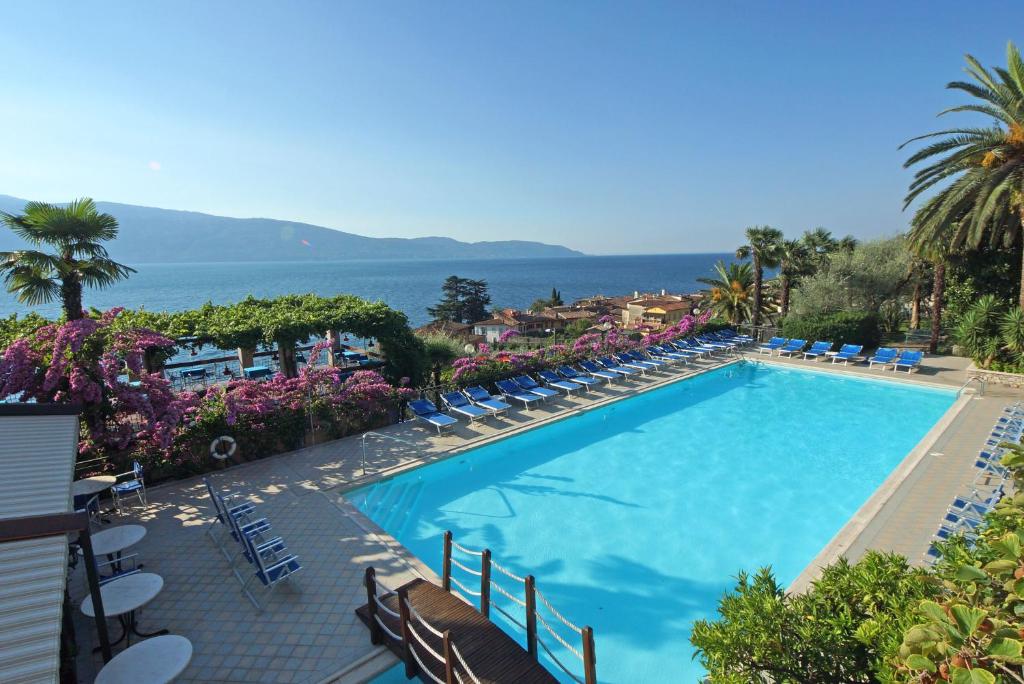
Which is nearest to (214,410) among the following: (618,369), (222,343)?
(222,343)

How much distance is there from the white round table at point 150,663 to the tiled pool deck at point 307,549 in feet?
2.12

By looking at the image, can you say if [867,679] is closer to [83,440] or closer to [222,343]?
[83,440]

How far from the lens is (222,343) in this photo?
1396 centimetres

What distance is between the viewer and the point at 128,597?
218 inches

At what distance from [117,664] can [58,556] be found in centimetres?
136

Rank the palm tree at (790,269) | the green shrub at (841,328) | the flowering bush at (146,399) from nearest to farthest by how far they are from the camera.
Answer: the flowering bush at (146,399)
the green shrub at (841,328)
the palm tree at (790,269)

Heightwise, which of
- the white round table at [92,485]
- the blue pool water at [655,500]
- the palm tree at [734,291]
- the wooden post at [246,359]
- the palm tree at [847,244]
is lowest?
the blue pool water at [655,500]

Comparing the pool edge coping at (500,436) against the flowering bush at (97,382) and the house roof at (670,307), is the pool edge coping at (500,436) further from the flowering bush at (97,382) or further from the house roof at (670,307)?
the house roof at (670,307)

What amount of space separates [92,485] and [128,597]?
140 inches

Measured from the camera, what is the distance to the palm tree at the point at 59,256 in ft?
30.1

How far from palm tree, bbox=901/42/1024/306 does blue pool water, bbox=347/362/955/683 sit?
559cm

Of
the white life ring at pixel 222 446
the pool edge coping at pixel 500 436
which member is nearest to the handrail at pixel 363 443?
the pool edge coping at pixel 500 436

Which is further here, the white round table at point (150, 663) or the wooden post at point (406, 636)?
the wooden post at point (406, 636)

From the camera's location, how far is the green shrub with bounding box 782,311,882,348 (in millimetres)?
20984
